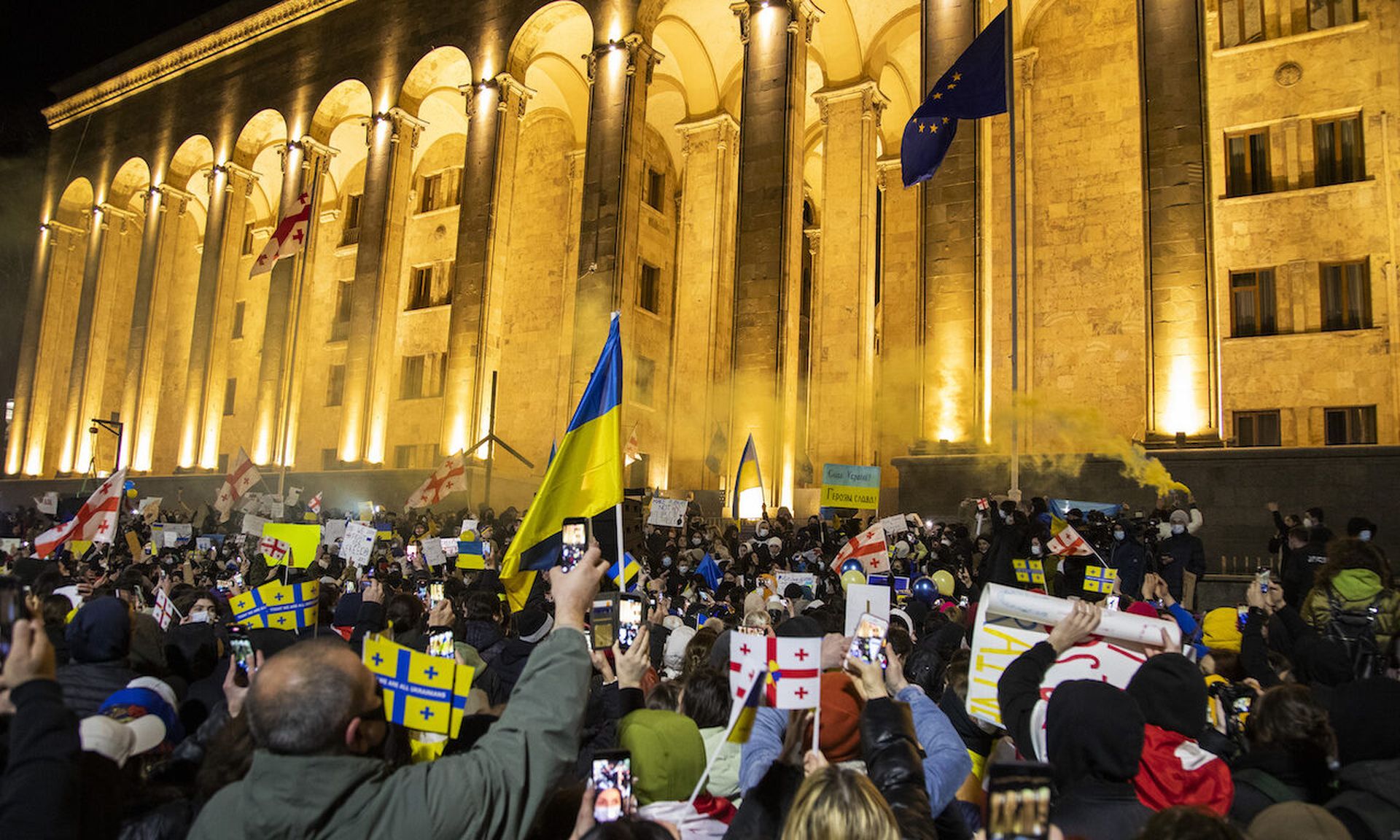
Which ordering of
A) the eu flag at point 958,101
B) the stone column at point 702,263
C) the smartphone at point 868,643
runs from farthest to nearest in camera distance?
the stone column at point 702,263 < the eu flag at point 958,101 < the smartphone at point 868,643

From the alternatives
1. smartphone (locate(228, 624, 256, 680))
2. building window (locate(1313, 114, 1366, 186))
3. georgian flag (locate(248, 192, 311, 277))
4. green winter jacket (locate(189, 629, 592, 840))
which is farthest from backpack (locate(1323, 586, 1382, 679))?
georgian flag (locate(248, 192, 311, 277))

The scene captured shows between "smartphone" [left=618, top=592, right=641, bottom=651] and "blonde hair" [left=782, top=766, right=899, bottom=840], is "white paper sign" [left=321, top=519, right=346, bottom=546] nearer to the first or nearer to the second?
"smartphone" [left=618, top=592, right=641, bottom=651]

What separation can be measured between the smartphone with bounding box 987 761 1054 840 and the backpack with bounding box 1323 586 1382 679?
4.83m

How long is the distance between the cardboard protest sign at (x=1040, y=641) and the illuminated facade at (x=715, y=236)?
50.2ft

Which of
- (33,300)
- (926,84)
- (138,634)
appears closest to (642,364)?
(926,84)

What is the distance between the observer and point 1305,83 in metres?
21.5

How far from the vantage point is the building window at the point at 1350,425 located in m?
19.7

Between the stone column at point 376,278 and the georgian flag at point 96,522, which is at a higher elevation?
the stone column at point 376,278

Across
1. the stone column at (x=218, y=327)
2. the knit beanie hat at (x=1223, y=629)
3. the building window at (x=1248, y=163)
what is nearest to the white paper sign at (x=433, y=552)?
the knit beanie hat at (x=1223, y=629)

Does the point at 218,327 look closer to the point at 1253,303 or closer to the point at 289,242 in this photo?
the point at 289,242

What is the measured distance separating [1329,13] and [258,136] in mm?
35468

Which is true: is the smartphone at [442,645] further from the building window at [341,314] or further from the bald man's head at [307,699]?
the building window at [341,314]

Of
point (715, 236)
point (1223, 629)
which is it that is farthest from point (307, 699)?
point (715, 236)

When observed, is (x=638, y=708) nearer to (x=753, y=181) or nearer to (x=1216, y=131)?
(x=753, y=181)
